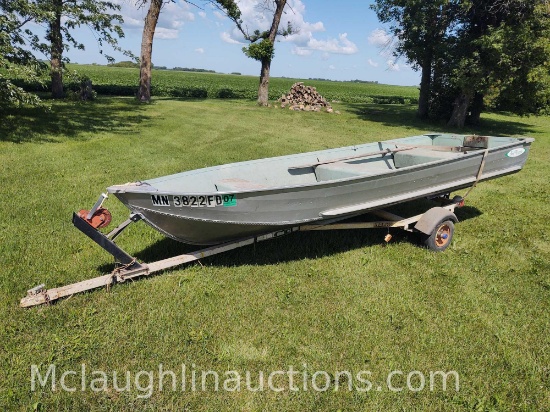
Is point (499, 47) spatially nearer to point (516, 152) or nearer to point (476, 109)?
point (476, 109)

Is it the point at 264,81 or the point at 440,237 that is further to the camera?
the point at 264,81

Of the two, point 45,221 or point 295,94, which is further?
point 295,94

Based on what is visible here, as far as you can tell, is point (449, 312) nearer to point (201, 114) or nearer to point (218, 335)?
point (218, 335)

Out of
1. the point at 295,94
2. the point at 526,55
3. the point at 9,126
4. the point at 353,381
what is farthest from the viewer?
the point at 295,94

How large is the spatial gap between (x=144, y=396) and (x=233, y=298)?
1.52 metres

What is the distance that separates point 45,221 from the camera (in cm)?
612

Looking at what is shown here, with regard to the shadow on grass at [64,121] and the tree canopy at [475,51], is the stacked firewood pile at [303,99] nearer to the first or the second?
the tree canopy at [475,51]

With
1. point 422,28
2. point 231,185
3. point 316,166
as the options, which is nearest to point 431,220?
point 316,166

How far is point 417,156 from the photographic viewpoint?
6.77 m

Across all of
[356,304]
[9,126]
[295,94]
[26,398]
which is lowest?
[26,398]

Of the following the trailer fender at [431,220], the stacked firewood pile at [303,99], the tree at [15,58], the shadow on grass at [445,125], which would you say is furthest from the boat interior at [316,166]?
the stacked firewood pile at [303,99]

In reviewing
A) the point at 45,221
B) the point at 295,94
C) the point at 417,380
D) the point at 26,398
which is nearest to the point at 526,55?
the point at 295,94

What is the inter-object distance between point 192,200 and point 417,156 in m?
4.48

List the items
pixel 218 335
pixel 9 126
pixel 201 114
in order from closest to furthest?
pixel 218 335, pixel 9 126, pixel 201 114
